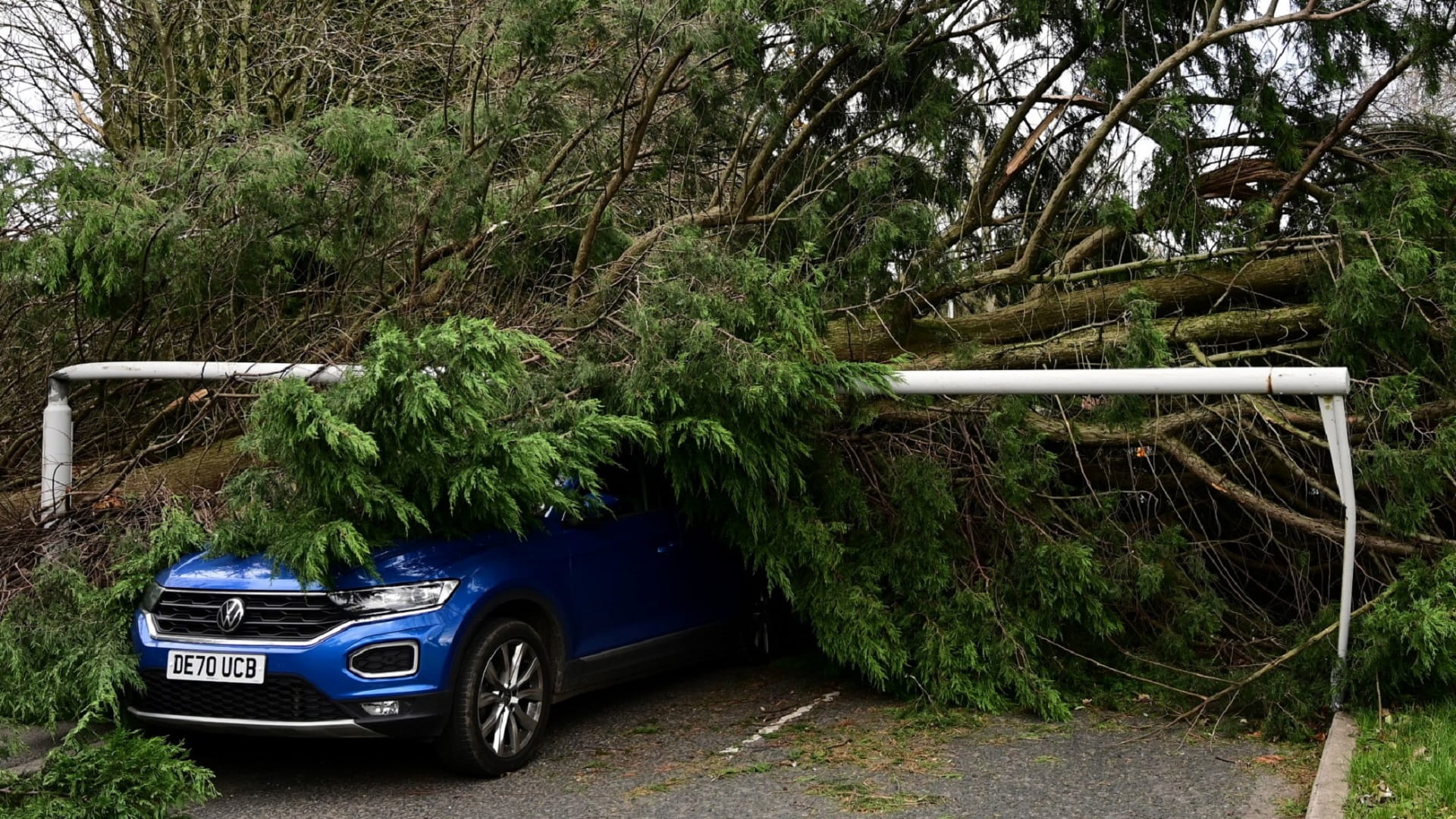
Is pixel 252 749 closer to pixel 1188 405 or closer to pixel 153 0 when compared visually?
pixel 1188 405

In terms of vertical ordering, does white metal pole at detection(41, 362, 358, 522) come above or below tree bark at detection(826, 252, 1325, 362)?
below

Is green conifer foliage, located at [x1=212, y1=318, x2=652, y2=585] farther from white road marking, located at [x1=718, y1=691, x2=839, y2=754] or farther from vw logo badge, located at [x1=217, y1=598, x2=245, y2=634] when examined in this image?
white road marking, located at [x1=718, y1=691, x2=839, y2=754]

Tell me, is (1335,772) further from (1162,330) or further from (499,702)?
(499,702)

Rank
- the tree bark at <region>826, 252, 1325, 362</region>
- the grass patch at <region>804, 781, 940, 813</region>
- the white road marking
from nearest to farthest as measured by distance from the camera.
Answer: the grass patch at <region>804, 781, 940, 813</region> < the white road marking < the tree bark at <region>826, 252, 1325, 362</region>

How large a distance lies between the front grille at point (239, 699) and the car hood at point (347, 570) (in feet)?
1.35

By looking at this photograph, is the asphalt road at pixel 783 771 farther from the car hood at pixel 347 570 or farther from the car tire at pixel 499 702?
the car hood at pixel 347 570

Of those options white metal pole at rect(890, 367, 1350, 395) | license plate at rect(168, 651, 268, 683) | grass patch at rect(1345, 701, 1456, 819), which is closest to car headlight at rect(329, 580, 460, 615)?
license plate at rect(168, 651, 268, 683)

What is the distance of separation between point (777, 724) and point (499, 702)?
176cm

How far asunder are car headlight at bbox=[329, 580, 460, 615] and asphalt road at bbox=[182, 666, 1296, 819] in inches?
34.0

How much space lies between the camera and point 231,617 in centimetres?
577

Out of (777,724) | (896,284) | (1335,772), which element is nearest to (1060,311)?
(896,284)

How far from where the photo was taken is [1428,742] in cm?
582

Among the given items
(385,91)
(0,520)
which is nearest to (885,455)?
(0,520)

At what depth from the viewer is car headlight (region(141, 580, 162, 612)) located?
19.7 feet
